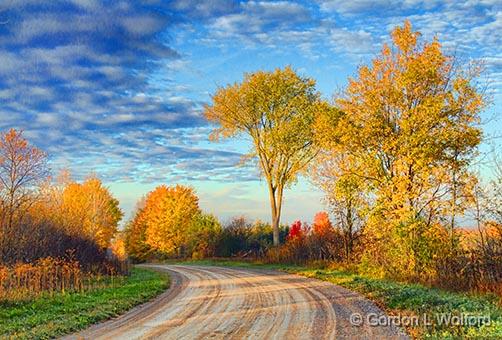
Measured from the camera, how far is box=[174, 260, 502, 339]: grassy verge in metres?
9.59

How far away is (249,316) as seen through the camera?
12477mm

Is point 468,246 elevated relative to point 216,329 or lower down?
elevated

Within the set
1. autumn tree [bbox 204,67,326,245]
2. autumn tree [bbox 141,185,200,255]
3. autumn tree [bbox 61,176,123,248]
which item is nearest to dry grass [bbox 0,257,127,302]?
autumn tree [bbox 204,67,326,245]

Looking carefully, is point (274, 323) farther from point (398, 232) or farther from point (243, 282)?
point (398, 232)

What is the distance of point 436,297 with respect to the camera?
1395 centimetres

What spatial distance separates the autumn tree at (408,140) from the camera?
71.9 ft

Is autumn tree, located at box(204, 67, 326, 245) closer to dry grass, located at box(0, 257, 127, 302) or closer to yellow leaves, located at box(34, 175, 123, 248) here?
yellow leaves, located at box(34, 175, 123, 248)

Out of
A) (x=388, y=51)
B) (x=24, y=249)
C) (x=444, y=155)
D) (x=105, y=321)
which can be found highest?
(x=388, y=51)

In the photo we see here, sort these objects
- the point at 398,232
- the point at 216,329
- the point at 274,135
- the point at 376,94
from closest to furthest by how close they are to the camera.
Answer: the point at 216,329
the point at 398,232
the point at 376,94
the point at 274,135

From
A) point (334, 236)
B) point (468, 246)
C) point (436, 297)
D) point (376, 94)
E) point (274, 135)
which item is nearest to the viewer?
point (436, 297)

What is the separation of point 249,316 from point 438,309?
489cm

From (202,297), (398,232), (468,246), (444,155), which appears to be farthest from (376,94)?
(202,297)

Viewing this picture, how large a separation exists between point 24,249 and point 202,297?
10.3 metres

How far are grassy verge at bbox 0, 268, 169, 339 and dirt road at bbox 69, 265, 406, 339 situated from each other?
0.50m
